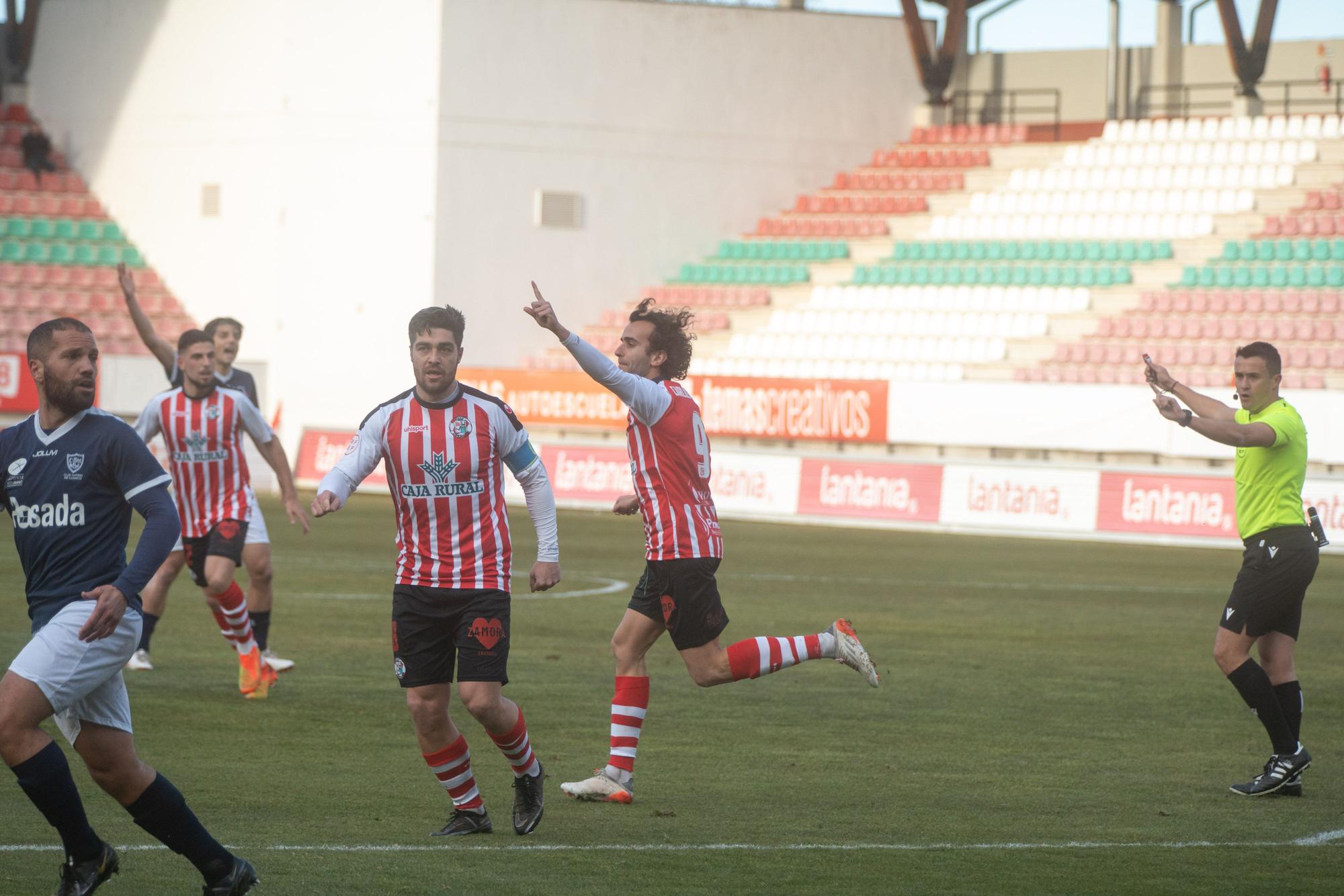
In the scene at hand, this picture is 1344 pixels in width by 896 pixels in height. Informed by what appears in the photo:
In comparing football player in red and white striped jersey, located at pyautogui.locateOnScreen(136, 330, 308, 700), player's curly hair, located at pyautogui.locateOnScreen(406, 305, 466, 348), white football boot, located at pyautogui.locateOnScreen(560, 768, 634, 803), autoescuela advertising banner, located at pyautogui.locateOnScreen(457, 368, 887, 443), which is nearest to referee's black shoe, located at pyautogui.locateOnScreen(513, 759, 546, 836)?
white football boot, located at pyautogui.locateOnScreen(560, 768, 634, 803)

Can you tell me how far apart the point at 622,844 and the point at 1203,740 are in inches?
158

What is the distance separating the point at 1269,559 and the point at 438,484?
378 centimetres

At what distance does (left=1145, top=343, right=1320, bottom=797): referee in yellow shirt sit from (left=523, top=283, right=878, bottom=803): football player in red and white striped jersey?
6.74 ft

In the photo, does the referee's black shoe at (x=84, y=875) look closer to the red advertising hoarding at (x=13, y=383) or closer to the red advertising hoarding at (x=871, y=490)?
the red advertising hoarding at (x=871, y=490)

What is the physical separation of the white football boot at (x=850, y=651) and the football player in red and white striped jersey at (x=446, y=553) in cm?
166

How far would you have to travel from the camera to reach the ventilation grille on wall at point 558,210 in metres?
36.2

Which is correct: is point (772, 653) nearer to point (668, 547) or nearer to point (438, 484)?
point (668, 547)

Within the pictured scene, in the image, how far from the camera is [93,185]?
3931 cm

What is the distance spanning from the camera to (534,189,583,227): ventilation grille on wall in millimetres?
36188

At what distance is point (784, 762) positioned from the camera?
8.61m

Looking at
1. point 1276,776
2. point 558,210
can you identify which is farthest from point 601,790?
point 558,210

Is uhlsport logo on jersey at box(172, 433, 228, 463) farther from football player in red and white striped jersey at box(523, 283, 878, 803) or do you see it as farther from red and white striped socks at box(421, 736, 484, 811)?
red and white striped socks at box(421, 736, 484, 811)

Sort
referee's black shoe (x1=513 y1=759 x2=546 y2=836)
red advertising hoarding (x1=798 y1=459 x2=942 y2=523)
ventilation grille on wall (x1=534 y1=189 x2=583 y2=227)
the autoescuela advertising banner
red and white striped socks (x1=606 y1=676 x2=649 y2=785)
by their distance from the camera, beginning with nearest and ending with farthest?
referee's black shoe (x1=513 y1=759 x2=546 y2=836) → red and white striped socks (x1=606 y1=676 x2=649 y2=785) → red advertising hoarding (x1=798 y1=459 x2=942 y2=523) → the autoescuela advertising banner → ventilation grille on wall (x1=534 y1=189 x2=583 y2=227)

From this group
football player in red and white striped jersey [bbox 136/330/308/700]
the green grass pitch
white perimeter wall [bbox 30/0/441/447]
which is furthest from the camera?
white perimeter wall [bbox 30/0/441/447]
